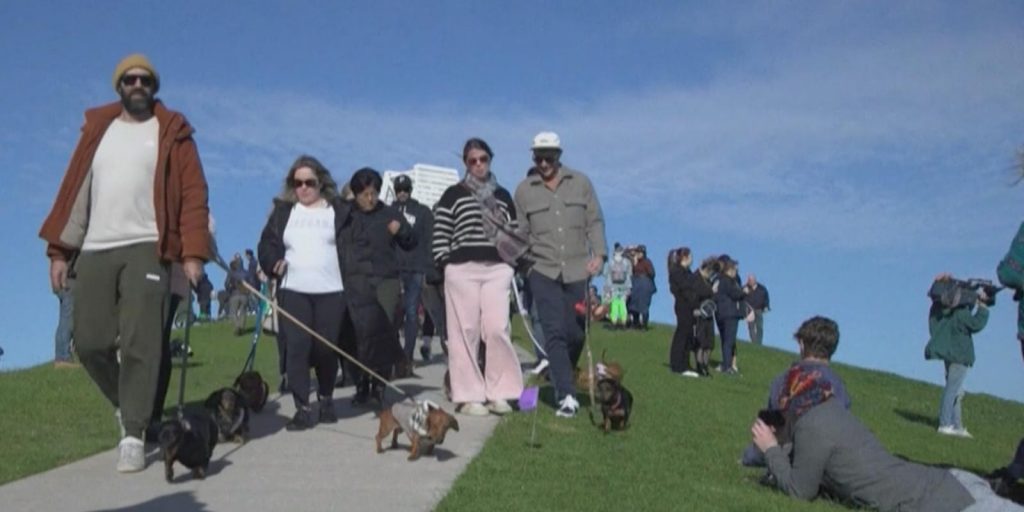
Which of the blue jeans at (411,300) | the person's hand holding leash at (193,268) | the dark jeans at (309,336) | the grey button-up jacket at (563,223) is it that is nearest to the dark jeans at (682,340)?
the blue jeans at (411,300)

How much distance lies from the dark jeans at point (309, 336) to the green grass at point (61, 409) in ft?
4.11

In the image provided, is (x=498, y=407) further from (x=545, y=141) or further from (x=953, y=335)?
(x=953, y=335)

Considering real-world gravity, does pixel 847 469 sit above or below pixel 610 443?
above

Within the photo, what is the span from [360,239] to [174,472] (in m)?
3.15

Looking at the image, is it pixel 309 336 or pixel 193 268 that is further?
pixel 309 336

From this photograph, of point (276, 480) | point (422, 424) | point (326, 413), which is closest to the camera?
point (276, 480)

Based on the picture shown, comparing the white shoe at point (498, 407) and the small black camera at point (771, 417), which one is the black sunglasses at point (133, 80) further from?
the small black camera at point (771, 417)

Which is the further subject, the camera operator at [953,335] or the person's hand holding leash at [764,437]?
the camera operator at [953,335]

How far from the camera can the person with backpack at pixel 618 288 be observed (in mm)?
28188

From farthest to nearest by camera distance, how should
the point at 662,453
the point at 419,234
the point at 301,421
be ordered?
the point at 419,234, the point at 301,421, the point at 662,453

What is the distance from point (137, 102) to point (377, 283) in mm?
3804

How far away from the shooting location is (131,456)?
648cm

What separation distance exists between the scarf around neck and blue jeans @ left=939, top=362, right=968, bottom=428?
679 centimetres

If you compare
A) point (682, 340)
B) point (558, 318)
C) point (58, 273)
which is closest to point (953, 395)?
point (682, 340)
